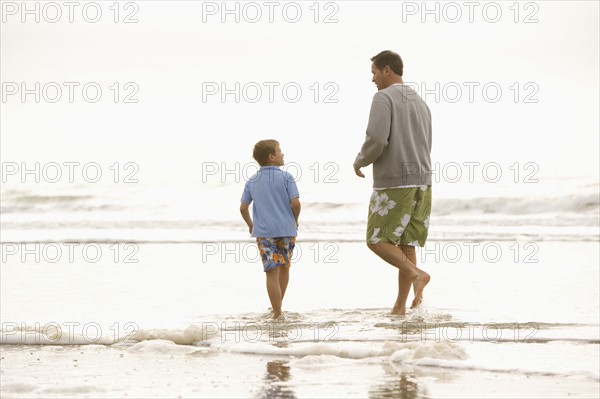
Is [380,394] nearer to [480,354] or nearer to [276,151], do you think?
[480,354]

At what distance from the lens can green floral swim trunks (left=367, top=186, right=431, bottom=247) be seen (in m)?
6.56

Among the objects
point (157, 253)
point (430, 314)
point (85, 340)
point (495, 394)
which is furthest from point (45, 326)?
point (157, 253)

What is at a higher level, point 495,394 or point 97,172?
point 97,172

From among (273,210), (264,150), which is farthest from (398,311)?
(264,150)

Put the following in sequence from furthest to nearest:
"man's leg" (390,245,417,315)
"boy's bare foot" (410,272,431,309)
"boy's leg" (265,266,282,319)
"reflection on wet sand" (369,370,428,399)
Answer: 1. "boy's leg" (265,266,282,319)
2. "man's leg" (390,245,417,315)
3. "boy's bare foot" (410,272,431,309)
4. "reflection on wet sand" (369,370,428,399)

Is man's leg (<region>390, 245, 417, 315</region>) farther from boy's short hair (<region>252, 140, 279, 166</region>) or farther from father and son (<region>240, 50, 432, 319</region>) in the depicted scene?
boy's short hair (<region>252, 140, 279, 166</region>)

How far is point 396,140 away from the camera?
257 inches

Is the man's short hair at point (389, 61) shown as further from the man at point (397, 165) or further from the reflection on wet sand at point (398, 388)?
the reflection on wet sand at point (398, 388)

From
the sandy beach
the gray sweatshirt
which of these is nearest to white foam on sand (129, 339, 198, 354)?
the sandy beach

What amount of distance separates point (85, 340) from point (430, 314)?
2.52 meters

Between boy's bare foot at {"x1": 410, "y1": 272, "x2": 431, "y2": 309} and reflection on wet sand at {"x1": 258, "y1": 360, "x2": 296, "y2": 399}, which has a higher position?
boy's bare foot at {"x1": 410, "y1": 272, "x2": 431, "y2": 309}

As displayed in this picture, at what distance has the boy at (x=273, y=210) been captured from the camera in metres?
→ 7.02

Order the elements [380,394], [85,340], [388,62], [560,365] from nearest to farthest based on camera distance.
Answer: [380,394] → [560,365] → [85,340] → [388,62]

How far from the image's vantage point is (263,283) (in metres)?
9.39
